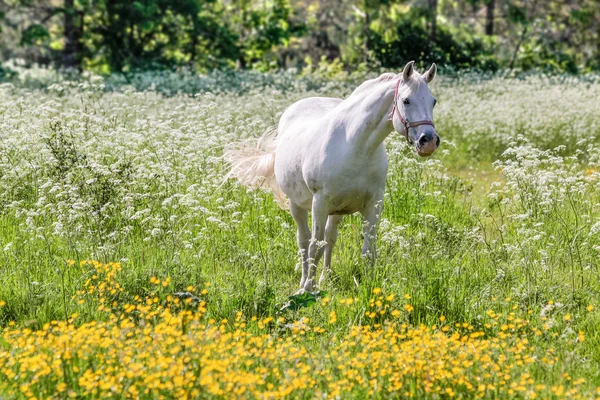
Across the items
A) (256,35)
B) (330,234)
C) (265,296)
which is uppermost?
(330,234)

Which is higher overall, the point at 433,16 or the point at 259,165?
the point at 433,16

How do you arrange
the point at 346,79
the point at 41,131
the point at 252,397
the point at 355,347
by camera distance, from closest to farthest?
1. the point at 252,397
2. the point at 355,347
3. the point at 41,131
4. the point at 346,79

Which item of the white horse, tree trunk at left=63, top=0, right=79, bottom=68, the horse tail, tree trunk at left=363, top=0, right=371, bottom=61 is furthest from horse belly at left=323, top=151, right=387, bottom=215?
tree trunk at left=363, top=0, right=371, bottom=61

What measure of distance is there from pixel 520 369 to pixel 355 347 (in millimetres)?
1046

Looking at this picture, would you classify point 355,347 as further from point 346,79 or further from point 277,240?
point 346,79

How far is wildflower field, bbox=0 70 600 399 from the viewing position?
14.1 ft

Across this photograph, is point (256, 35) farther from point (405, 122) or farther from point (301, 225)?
point (405, 122)

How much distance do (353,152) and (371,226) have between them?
685 mm

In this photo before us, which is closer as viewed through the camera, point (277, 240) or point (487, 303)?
point (487, 303)

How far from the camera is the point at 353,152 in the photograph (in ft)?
19.8

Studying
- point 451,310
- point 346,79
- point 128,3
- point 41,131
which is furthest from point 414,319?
point 128,3

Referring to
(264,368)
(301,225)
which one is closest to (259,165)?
(301,225)

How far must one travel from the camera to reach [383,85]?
6.01 metres

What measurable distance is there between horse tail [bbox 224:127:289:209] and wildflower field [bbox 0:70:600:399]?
418 millimetres
